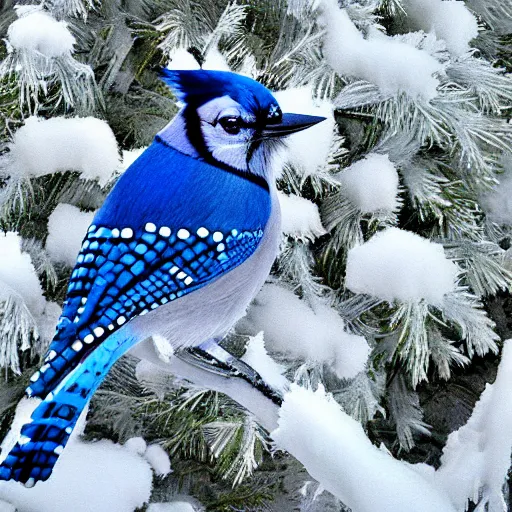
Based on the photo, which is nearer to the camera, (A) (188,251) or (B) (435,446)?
(A) (188,251)

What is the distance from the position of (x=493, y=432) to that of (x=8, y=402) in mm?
723

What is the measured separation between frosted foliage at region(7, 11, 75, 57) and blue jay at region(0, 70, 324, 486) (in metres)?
0.32

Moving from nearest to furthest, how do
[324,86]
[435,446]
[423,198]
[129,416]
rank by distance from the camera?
[324,86], [423,198], [129,416], [435,446]

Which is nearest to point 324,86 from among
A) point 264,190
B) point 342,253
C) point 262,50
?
point 262,50

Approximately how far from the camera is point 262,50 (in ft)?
3.45

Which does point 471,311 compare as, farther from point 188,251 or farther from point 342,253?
point 188,251

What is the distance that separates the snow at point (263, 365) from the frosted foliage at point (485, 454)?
16 cm

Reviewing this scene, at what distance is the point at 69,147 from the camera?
0.83 meters

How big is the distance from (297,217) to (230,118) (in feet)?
1.04

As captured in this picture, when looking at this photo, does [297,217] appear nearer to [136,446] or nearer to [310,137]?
[310,137]

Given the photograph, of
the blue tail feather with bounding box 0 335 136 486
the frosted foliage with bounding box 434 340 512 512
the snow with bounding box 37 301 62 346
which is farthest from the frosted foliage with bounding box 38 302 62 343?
the frosted foliage with bounding box 434 340 512 512

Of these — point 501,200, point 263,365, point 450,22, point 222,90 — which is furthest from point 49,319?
point 501,200

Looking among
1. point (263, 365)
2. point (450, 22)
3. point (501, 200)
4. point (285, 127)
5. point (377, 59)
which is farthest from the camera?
point (501, 200)

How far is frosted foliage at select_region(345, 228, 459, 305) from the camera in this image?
820 millimetres
